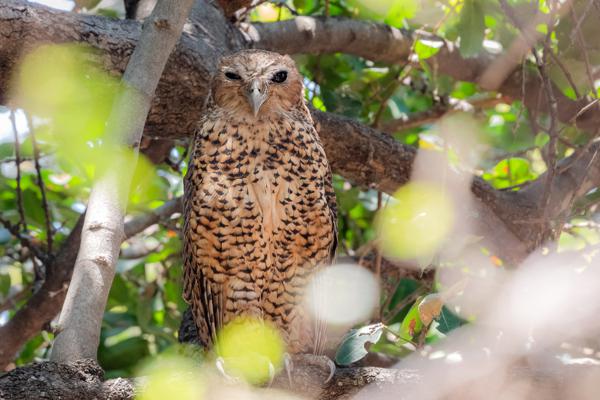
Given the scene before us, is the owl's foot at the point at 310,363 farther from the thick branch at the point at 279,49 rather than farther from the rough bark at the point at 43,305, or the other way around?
the rough bark at the point at 43,305

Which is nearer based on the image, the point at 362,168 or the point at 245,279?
the point at 245,279

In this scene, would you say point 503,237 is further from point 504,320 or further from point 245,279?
point 245,279

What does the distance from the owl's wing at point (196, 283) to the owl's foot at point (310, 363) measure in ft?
1.13

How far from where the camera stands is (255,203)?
10.7 feet

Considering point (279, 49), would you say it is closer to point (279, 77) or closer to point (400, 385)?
point (279, 77)

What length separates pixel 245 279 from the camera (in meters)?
3.39

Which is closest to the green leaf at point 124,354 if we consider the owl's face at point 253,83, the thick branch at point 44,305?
the thick branch at point 44,305

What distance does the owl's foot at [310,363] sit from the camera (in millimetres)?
2825

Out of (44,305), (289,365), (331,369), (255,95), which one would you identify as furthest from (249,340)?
(44,305)

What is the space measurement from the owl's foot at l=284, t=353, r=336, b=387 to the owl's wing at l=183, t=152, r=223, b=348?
35 cm

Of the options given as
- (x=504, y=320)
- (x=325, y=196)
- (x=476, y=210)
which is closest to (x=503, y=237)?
(x=476, y=210)

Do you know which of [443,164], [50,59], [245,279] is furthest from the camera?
[443,164]

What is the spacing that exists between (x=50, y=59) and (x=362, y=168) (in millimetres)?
1535

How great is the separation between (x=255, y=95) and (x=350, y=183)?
135 cm
